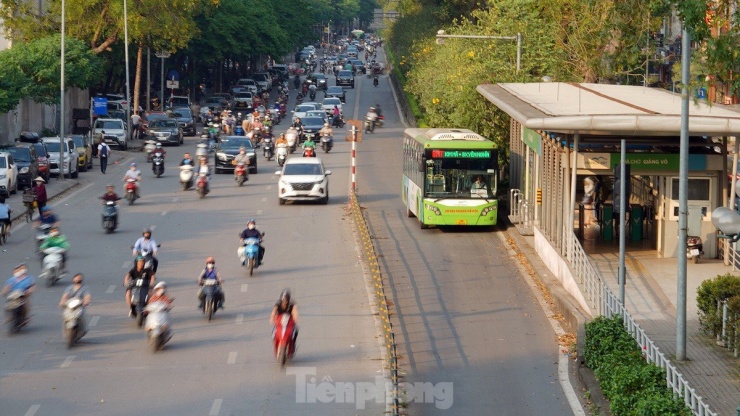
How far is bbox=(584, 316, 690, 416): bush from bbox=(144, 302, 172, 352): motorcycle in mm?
6817

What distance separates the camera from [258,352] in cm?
1984

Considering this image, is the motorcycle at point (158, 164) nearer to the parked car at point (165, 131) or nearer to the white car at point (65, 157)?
the white car at point (65, 157)

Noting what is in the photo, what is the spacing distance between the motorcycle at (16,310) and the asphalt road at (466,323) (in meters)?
6.57

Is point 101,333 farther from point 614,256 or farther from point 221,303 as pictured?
point 614,256

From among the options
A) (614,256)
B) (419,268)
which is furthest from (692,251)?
(419,268)

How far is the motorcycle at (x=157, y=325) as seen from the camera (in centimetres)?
1958

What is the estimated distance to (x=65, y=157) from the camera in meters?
46.6

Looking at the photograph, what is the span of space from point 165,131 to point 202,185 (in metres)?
22.4

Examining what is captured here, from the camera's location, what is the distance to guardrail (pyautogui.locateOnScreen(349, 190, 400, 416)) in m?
16.8

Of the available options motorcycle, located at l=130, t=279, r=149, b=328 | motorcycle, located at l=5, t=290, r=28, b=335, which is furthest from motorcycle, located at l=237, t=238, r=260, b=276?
motorcycle, located at l=5, t=290, r=28, b=335

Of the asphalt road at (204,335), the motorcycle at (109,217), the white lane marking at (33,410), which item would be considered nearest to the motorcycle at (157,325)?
the asphalt road at (204,335)

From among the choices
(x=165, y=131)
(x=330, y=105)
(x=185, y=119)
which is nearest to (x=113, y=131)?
(x=165, y=131)

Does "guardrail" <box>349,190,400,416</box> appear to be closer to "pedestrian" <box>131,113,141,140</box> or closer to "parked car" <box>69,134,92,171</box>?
"parked car" <box>69,134,92,171</box>

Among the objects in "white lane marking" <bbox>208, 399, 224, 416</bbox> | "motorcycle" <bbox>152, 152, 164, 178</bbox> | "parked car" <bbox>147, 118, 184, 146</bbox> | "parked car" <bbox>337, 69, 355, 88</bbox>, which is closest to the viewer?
"white lane marking" <bbox>208, 399, 224, 416</bbox>
